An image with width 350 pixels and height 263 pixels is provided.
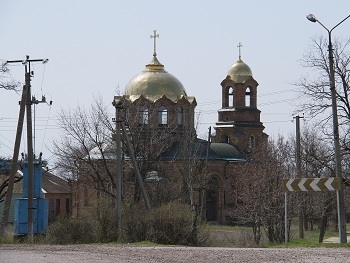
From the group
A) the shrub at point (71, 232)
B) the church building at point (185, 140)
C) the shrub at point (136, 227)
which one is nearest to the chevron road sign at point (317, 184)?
the shrub at point (136, 227)

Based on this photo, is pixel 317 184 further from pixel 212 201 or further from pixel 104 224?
pixel 212 201

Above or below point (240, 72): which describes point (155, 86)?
below

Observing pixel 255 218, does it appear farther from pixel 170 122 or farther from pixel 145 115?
pixel 170 122

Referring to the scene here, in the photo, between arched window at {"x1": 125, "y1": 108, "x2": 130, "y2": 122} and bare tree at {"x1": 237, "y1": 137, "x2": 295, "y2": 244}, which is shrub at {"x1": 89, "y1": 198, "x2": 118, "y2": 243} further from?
arched window at {"x1": 125, "y1": 108, "x2": 130, "y2": 122}

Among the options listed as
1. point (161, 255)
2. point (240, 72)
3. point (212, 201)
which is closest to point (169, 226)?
point (161, 255)

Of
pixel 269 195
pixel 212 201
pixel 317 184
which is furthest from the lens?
pixel 212 201

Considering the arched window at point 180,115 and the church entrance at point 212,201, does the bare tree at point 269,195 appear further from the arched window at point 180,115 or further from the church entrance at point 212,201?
the church entrance at point 212,201

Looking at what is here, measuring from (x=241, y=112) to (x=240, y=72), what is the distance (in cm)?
307

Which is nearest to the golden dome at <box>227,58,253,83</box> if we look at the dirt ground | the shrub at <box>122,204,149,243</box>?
the shrub at <box>122,204,149,243</box>

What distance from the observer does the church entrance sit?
59969 millimetres

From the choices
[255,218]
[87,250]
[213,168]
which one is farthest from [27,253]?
[213,168]

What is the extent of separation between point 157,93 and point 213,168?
688 cm

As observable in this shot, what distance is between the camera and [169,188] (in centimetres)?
4041

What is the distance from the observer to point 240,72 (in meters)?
64.4
